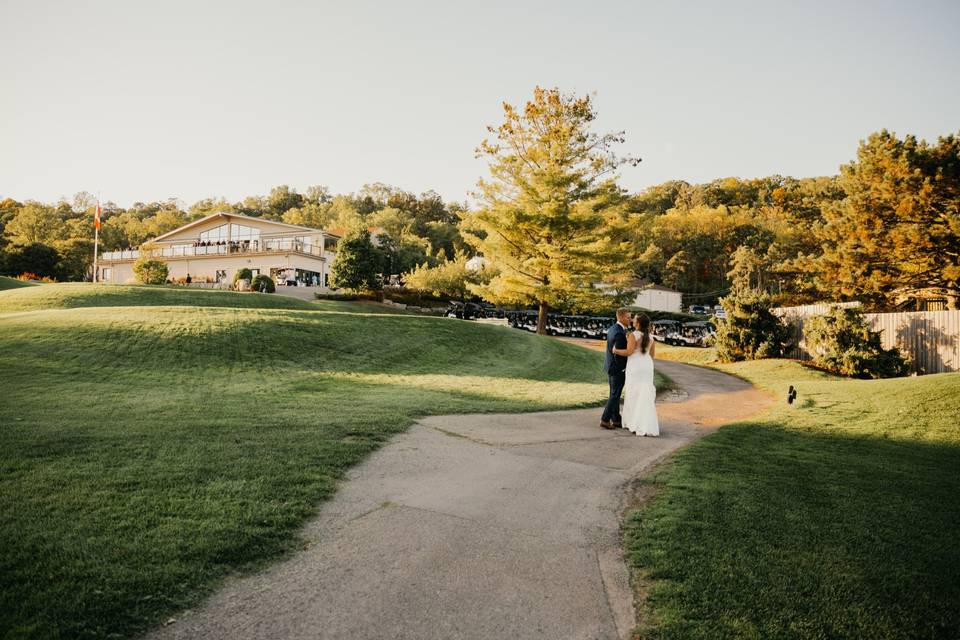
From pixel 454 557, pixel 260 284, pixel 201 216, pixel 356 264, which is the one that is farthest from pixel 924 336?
pixel 201 216

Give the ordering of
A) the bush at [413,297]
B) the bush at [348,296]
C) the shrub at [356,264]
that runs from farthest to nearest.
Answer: the bush at [413,297] < the shrub at [356,264] < the bush at [348,296]

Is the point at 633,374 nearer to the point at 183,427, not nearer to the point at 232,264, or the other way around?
the point at 183,427

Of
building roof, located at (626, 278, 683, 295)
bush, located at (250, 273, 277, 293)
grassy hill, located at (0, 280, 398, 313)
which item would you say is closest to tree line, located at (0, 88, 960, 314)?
bush, located at (250, 273, 277, 293)

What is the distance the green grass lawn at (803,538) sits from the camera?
11.4ft

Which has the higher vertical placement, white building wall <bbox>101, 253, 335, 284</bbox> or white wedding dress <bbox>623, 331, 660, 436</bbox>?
white building wall <bbox>101, 253, 335, 284</bbox>

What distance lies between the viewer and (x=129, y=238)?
266ft

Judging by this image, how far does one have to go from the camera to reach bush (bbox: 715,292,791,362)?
888 inches

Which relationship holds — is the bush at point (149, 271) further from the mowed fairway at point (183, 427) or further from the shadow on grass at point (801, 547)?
the shadow on grass at point (801, 547)

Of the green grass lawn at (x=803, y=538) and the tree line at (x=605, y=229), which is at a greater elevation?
the tree line at (x=605, y=229)

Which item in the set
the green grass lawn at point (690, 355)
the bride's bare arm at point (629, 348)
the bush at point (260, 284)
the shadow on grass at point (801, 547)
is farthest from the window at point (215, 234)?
the shadow on grass at point (801, 547)

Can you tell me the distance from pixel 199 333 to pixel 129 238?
258ft

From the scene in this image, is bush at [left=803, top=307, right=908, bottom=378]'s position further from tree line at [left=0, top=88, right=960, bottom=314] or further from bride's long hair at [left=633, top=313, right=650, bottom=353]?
bride's long hair at [left=633, top=313, right=650, bottom=353]

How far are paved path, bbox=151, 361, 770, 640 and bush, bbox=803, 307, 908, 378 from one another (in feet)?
46.5

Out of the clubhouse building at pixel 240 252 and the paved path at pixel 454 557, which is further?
the clubhouse building at pixel 240 252
